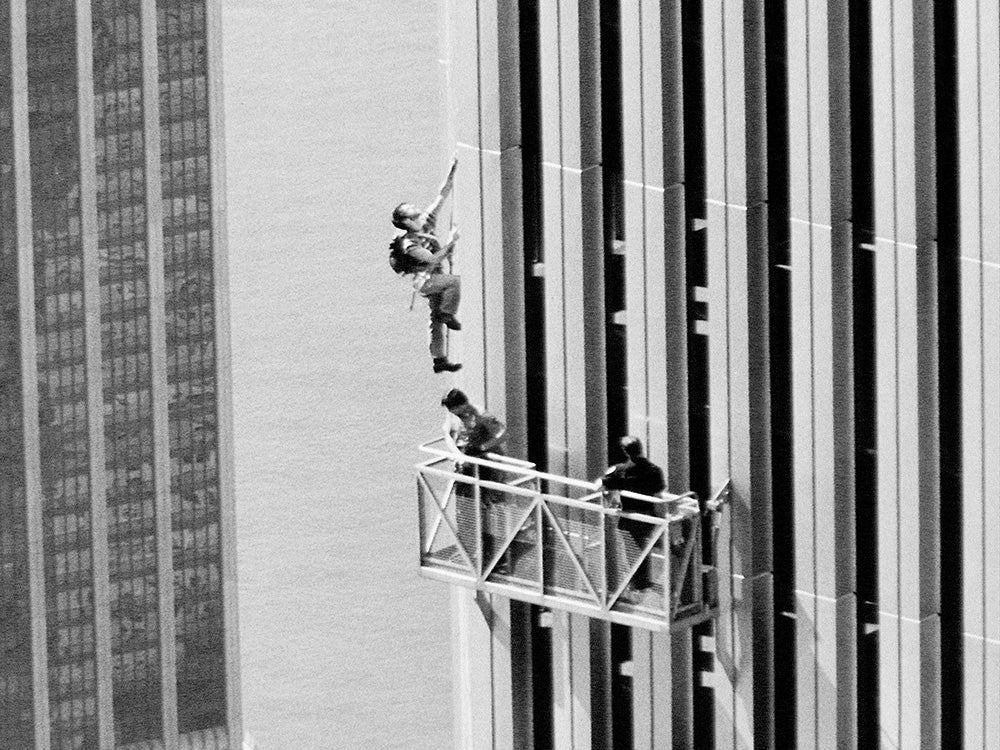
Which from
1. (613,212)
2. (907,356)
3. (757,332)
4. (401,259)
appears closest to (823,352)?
(757,332)

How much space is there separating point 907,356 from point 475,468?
784 cm

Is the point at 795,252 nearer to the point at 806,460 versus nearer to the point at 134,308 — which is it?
the point at 806,460

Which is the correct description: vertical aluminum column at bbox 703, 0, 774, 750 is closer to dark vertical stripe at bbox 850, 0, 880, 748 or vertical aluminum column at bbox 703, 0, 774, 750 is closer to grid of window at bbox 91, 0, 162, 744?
dark vertical stripe at bbox 850, 0, 880, 748

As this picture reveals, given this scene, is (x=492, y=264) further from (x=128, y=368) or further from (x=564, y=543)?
(x=128, y=368)

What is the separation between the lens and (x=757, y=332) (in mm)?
42469

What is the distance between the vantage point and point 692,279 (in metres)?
43.4

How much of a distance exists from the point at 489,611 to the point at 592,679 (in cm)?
230

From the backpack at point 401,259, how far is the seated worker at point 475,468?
2561mm

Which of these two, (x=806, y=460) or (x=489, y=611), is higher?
(x=806, y=460)

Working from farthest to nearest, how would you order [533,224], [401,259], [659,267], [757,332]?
[401,259]
[533,224]
[659,267]
[757,332]

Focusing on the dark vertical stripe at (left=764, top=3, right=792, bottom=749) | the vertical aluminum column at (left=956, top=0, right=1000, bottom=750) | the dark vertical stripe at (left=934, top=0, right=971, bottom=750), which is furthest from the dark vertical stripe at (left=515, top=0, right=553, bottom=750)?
the vertical aluminum column at (left=956, top=0, right=1000, bottom=750)

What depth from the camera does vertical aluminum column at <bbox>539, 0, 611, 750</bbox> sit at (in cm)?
4425

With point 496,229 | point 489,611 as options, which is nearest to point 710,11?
point 496,229

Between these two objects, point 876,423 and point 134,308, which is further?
point 134,308
